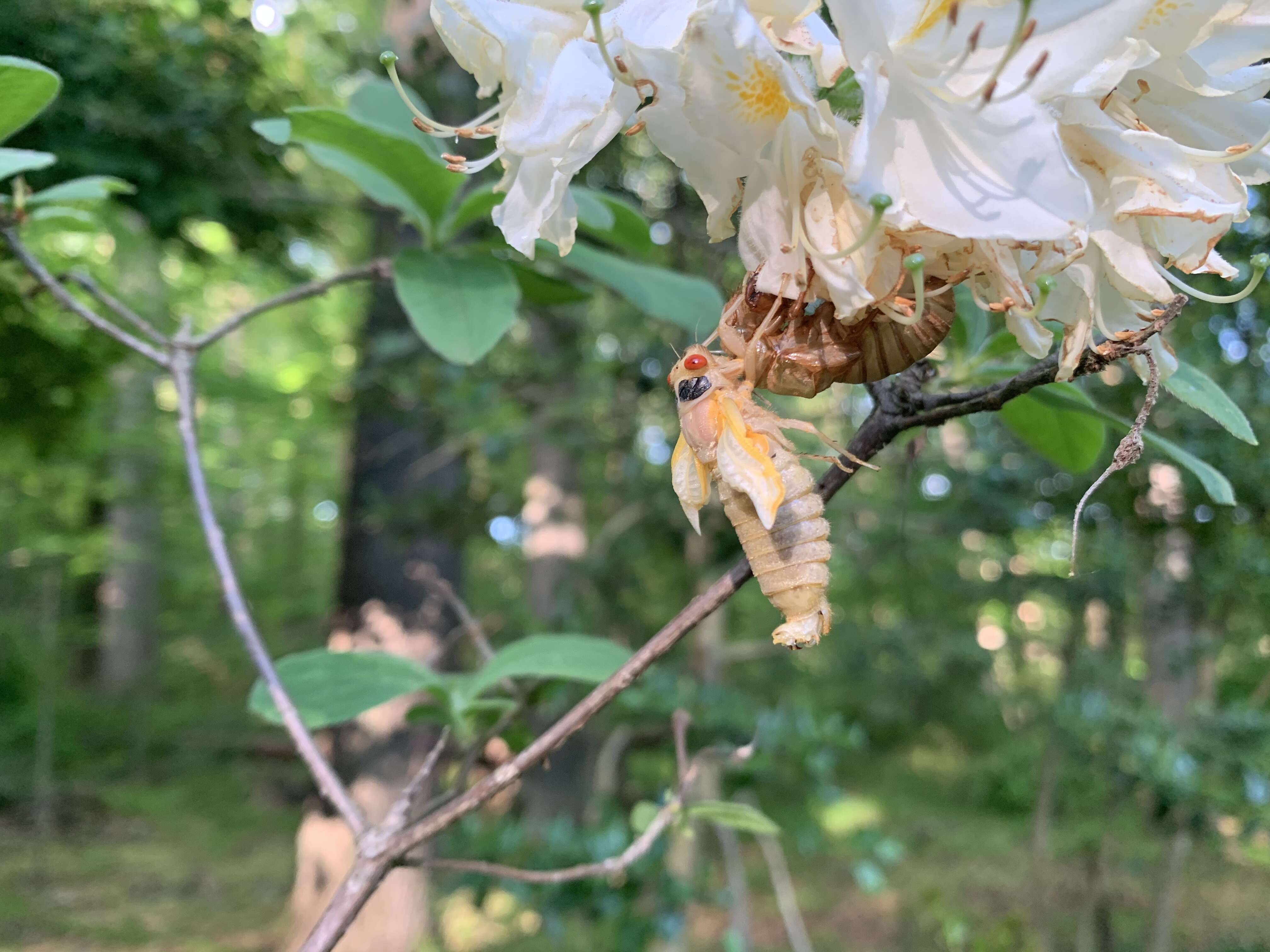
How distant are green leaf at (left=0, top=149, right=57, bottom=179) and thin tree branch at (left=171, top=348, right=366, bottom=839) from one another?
25cm

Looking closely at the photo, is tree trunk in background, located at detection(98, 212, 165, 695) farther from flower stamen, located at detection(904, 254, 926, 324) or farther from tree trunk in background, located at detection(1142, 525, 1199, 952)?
tree trunk in background, located at detection(1142, 525, 1199, 952)

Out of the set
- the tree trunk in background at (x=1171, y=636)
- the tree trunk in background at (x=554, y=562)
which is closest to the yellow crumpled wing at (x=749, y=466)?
the tree trunk in background at (x=1171, y=636)

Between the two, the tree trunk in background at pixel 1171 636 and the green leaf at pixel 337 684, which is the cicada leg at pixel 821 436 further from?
the tree trunk in background at pixel 1171 636

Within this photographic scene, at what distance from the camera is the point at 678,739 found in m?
0.88

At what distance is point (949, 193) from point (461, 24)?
0.35 m

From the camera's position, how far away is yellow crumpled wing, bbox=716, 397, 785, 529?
1.80 ft

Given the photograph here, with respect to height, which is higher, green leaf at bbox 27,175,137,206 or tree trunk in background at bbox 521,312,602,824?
green leaf at bbox 27,175,137,206

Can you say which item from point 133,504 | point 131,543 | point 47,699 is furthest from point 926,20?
point 131,543

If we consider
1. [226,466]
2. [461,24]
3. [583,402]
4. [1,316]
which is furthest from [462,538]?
[226,466]

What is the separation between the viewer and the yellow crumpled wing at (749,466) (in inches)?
21.6

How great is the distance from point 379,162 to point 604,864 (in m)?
0.75

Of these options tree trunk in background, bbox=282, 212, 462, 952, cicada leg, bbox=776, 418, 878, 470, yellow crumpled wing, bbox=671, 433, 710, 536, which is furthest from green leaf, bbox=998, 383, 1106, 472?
tree trunk in background, bbox=282, 212, 462, 952

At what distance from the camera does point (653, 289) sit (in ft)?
3.56

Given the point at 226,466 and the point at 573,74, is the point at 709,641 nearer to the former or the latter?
the point at 573,74
